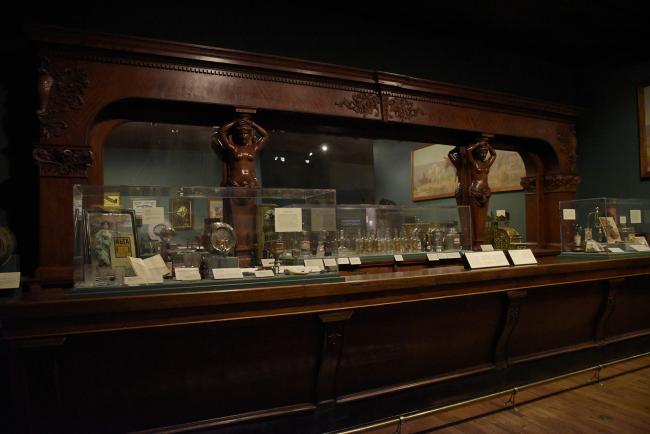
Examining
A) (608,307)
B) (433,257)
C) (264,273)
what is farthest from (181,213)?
(608,307)

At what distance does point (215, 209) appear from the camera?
1741 mm

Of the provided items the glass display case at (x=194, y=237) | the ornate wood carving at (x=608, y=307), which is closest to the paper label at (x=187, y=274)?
the glass display case at (x=194, y=237)

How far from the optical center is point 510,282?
87.2 inches

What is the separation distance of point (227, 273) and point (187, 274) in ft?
0.52

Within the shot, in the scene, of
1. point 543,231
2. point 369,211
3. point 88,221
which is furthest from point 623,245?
point 88,221

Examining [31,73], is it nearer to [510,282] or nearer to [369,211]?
[369,211]

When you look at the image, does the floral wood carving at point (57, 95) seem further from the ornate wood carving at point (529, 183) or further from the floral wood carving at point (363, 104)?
the ornate wood carving at point (529, 183)

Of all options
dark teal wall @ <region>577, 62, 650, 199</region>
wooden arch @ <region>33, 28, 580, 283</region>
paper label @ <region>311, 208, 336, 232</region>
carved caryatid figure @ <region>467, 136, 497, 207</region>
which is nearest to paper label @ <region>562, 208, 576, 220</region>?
carved caryatid figure @ <region>467, 136, 497, 207</region>

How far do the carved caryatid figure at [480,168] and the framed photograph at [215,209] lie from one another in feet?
9.04

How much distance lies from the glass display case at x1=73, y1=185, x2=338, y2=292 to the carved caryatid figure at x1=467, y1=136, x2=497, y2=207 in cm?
228

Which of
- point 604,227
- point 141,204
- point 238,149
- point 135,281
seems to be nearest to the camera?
point 135,281

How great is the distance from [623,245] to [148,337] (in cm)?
344

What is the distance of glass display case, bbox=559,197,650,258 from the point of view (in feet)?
10.1

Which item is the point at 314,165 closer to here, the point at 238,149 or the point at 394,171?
the point at 394,171
